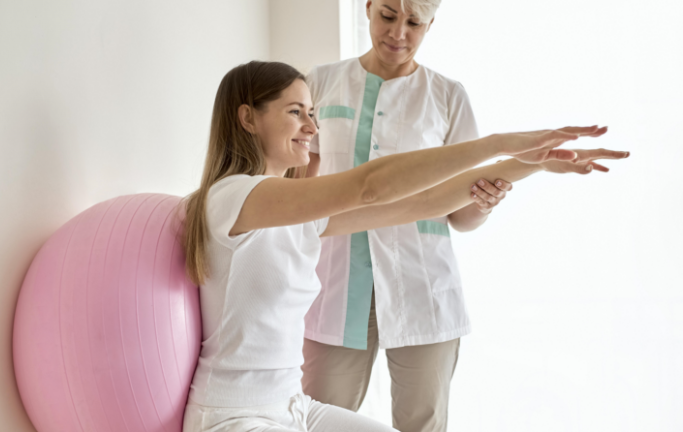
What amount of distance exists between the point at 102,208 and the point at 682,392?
2.30 m

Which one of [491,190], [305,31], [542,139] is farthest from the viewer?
[305,31]

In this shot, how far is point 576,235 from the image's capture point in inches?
91.2

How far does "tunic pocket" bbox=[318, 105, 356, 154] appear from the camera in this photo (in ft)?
5.54

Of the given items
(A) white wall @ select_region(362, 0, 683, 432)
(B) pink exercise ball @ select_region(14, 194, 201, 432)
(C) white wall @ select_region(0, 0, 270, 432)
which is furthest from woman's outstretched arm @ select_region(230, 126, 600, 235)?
(A) white wall @ select_region(362, 0, 683, 432)

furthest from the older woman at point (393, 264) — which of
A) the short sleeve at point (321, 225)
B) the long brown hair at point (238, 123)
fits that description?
the long brown hair at point (238, 123)

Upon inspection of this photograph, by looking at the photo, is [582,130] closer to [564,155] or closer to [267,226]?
[564,155]

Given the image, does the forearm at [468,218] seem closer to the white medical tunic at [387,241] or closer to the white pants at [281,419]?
the white medical tunic at [387,241]

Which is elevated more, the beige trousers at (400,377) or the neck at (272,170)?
the neck at (272,170)

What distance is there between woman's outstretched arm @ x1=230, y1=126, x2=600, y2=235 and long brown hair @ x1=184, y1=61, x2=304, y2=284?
7.1 inches

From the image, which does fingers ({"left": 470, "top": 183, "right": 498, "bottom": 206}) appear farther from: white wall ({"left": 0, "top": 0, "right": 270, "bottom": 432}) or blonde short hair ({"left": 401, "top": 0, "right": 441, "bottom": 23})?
white wall ({"left": 0, "top": 0, "right": 270, "bottom": 432})

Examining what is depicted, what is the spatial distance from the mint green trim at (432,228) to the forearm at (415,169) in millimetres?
621

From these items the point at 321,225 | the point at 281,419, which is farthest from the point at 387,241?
the point at 281,419

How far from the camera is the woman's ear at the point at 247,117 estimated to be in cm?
134

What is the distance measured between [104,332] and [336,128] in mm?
947
